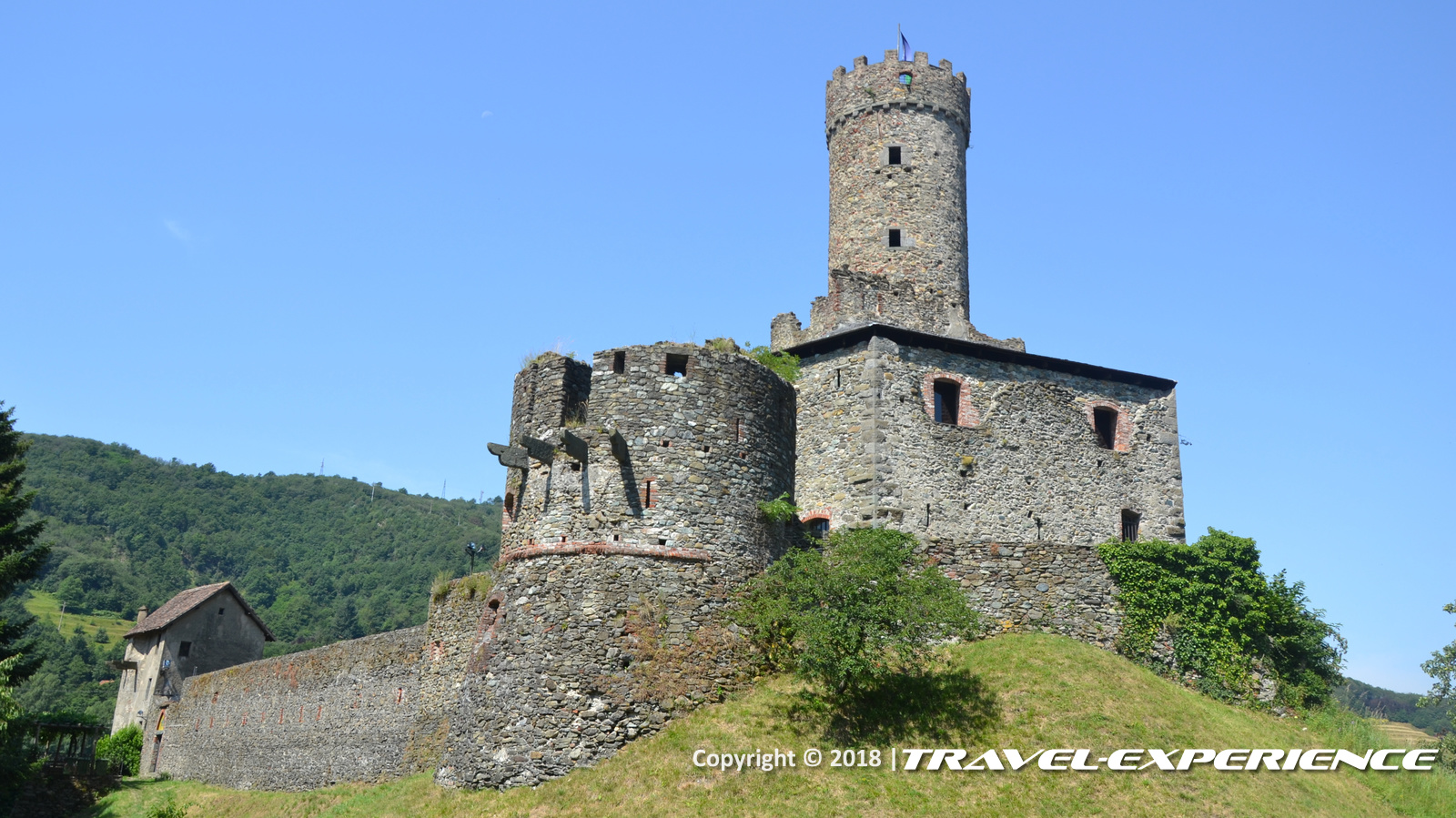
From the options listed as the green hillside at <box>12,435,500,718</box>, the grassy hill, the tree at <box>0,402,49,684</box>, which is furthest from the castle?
the green hillside at <box>12,435,500,718</box>

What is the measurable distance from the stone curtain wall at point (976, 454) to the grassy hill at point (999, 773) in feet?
17.8

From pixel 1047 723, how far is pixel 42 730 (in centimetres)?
3908

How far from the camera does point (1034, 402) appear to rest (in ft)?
99.0

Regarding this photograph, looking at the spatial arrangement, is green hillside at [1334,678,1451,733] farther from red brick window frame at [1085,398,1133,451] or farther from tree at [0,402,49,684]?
tree at [0,402,49,684]

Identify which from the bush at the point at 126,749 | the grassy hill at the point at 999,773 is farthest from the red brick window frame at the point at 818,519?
the bush at the point at 126,749

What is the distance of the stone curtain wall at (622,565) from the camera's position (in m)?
19.3

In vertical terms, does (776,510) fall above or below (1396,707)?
above

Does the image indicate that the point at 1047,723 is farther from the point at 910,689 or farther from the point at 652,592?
the point at 652,592

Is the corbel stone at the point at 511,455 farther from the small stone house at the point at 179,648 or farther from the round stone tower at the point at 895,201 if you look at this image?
the small stone house at the point at 179,648

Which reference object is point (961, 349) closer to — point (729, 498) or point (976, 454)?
point (976, 454)

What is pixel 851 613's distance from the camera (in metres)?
19.5

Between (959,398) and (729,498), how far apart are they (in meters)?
10.9

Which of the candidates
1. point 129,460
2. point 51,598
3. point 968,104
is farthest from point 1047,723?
point 129,460

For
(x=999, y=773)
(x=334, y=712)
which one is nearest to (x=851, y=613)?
(x=999, y=773)
